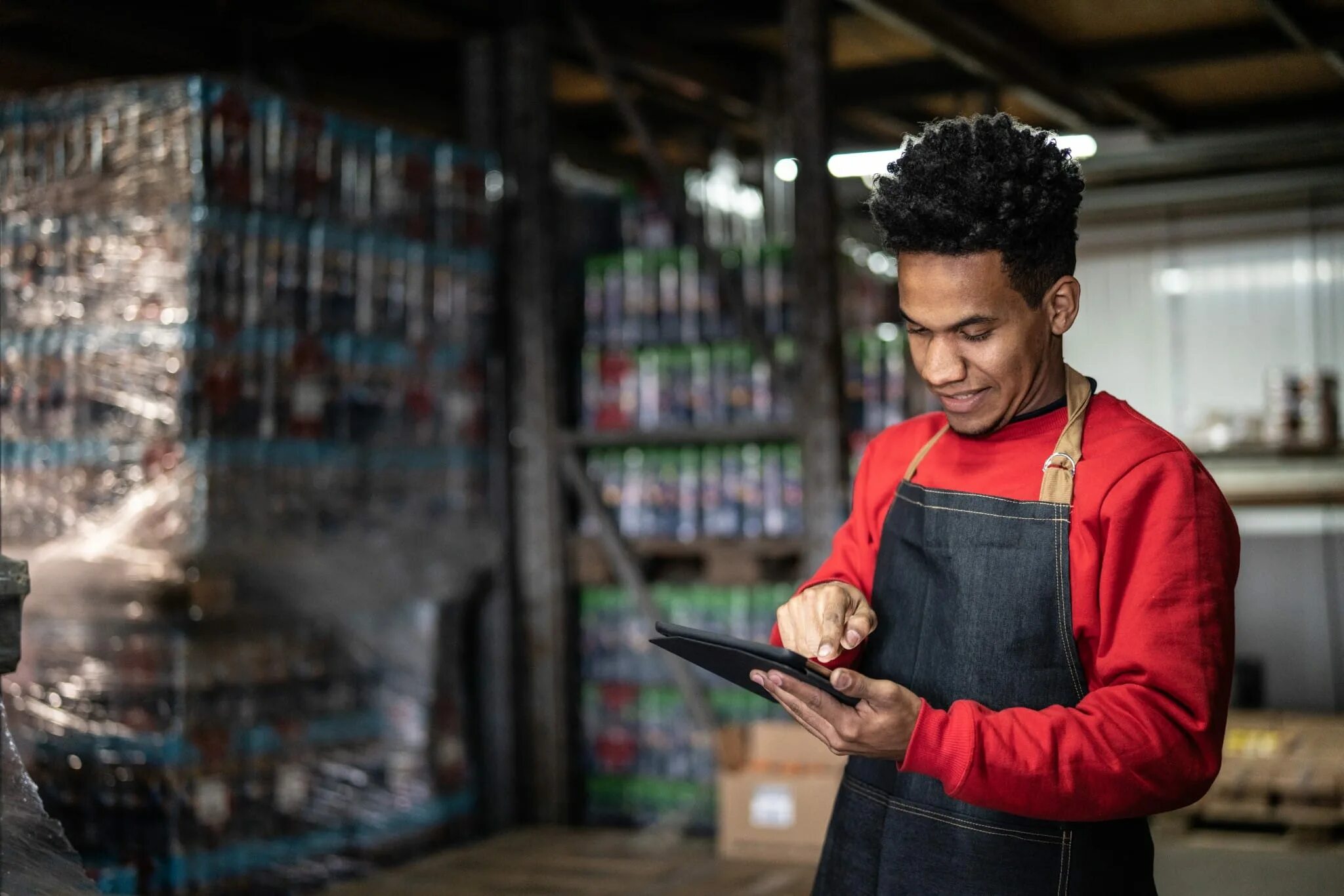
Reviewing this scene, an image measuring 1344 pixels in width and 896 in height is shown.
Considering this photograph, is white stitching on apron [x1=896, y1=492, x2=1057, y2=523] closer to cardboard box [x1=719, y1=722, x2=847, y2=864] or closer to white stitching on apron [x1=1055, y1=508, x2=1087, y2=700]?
white stitching on apron [x1=1055, y1=508, x2=1087, y2=700]

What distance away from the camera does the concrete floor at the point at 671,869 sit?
434 cm

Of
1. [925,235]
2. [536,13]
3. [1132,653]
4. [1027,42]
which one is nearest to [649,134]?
[536,13]

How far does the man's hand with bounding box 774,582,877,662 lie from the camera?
2137mm

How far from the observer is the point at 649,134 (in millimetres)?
6211

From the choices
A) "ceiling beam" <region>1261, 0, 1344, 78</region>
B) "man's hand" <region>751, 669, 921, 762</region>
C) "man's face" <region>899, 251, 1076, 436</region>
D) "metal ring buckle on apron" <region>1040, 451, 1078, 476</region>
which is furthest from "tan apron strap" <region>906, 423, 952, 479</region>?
"ceiling beam" <region>1261, 0, 1344, 78</region>

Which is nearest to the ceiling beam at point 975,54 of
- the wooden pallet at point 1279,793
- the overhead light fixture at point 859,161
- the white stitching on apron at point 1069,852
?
the overhead light fixture at point 859,161

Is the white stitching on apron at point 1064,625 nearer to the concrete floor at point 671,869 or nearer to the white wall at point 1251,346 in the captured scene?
the concrete floor at point 671,869

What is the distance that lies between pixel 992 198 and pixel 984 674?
0.69m

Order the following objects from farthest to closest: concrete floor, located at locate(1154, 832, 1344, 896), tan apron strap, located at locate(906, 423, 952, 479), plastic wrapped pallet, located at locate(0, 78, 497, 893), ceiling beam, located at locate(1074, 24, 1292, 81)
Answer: ceiling beam, located at locate(1074, 24, 1292, 81)
plastic wrapped pallet, located at locate(0, 78, 497, 893)
concrete floor, located at locate(1154, 832, 1344, 896)
tan apron strap, located at locate(906, 423, 952, 479)

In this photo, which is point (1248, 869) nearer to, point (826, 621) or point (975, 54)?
point (826, 621)

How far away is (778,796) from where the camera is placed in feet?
17.7

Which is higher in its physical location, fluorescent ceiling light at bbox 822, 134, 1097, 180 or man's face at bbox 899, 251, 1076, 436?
fluorescent ceiling light at bbox 822, 134, 1097, 180

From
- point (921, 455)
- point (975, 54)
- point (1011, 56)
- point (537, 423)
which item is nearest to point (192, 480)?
point (537, 423)

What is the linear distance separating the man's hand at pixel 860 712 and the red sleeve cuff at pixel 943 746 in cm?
1
